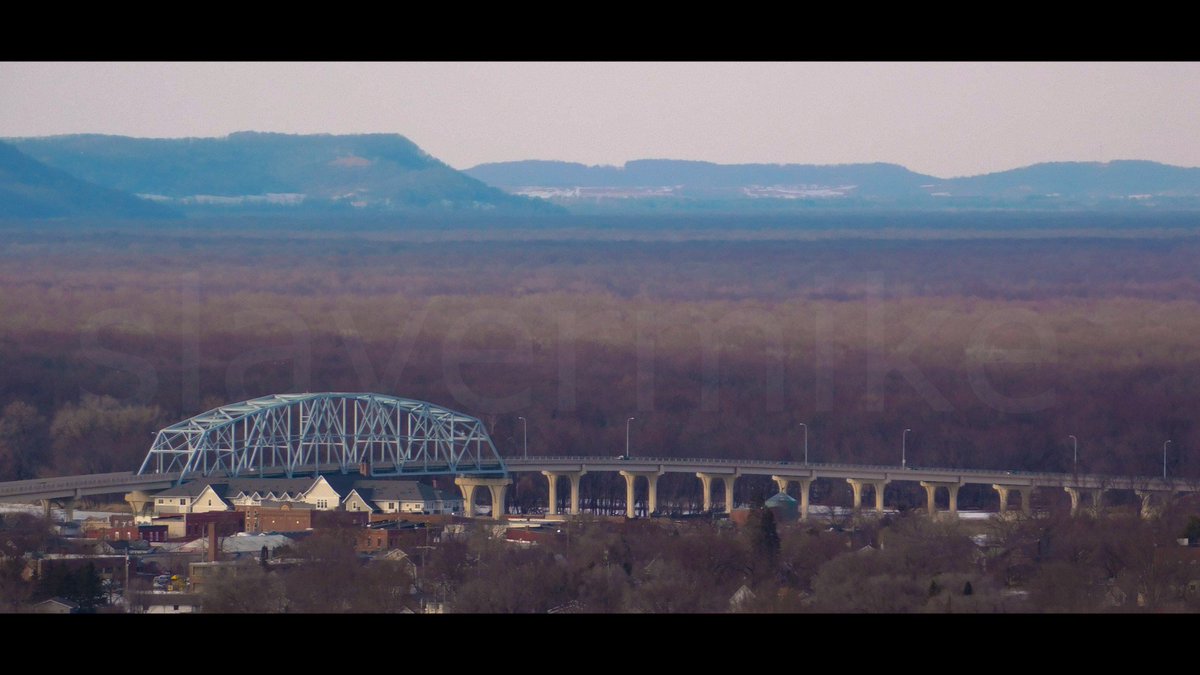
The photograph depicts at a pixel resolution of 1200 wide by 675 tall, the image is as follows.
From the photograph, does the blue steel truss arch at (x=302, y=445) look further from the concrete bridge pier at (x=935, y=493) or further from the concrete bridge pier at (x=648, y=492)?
the concrete bridge pier at (x=935, y=493)

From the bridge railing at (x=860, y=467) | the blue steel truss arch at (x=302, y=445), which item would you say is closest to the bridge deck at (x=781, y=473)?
the bridge railing at (x=860, y=467)

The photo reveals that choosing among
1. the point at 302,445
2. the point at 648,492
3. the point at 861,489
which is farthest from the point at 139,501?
the point at 861,489

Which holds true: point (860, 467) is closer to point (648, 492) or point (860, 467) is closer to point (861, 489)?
point (861, 489)

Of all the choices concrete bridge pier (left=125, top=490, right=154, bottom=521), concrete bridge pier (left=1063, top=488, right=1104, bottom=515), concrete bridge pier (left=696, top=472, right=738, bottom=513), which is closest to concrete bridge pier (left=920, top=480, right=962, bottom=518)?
concrete bridge pier (left=1063, top=488, right=1104, bottom=515)

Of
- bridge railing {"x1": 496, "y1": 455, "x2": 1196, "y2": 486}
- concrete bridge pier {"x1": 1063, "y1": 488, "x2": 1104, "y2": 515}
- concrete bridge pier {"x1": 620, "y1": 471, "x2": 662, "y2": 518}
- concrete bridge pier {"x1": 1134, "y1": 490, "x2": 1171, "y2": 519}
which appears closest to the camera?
concrete bridge pier {"x1": 1134, "y1": 490, "x2": 1171, "y2": 519}

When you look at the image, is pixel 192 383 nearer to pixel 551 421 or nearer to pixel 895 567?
pixel 551 421

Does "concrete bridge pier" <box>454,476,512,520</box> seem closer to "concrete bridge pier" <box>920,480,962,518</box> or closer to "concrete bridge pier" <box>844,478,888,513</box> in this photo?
"concrete bridge pier" <box>844,478,888,513</box>
